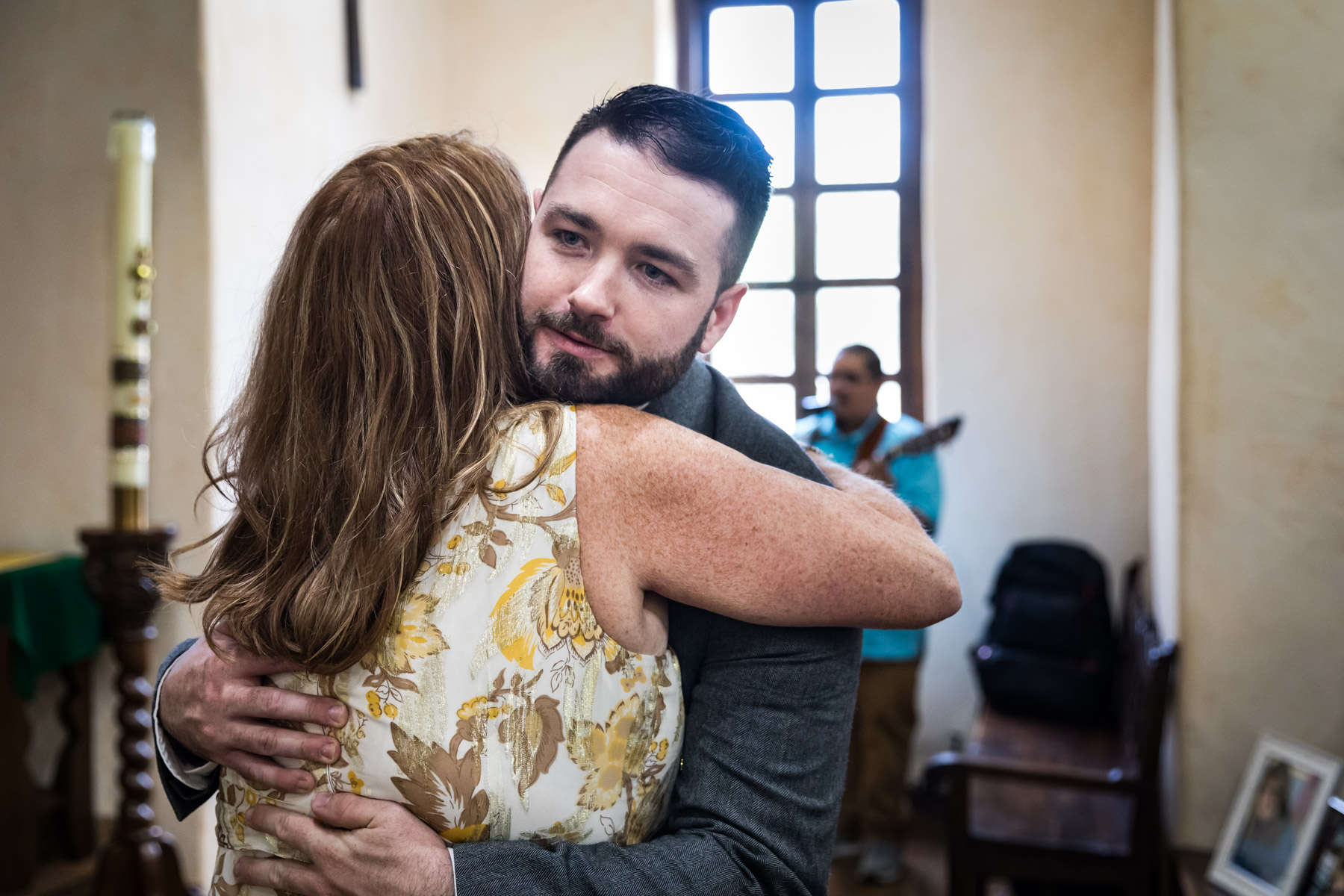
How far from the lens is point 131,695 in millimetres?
2451

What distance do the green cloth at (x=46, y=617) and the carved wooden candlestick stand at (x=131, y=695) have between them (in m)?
0.34

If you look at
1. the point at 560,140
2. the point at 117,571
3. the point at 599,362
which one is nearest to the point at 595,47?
the point at 560,140

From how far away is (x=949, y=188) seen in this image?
4.62 metres

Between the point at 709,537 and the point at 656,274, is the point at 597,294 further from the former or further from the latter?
the point at 709,537

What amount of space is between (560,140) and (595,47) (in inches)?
17.3

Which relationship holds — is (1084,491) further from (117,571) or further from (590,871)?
(590,871)

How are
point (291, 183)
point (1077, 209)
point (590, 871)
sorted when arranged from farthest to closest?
point (1077, 209) → point (291, 183) → point (590, 871)

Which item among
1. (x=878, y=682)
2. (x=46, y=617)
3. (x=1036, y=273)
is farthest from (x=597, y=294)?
(x=1036, y=273)

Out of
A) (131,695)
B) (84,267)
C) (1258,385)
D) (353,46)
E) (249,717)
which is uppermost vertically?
(353,46)

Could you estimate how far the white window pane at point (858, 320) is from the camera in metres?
5.05

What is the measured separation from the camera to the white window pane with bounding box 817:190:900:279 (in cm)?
505

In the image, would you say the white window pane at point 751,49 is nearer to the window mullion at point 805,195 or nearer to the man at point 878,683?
the window mullion at point 805,195

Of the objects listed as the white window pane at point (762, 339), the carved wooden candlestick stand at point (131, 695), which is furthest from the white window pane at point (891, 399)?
the carved wooden candlestick stand at point (131, 695)

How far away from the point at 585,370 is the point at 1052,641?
140 inches
